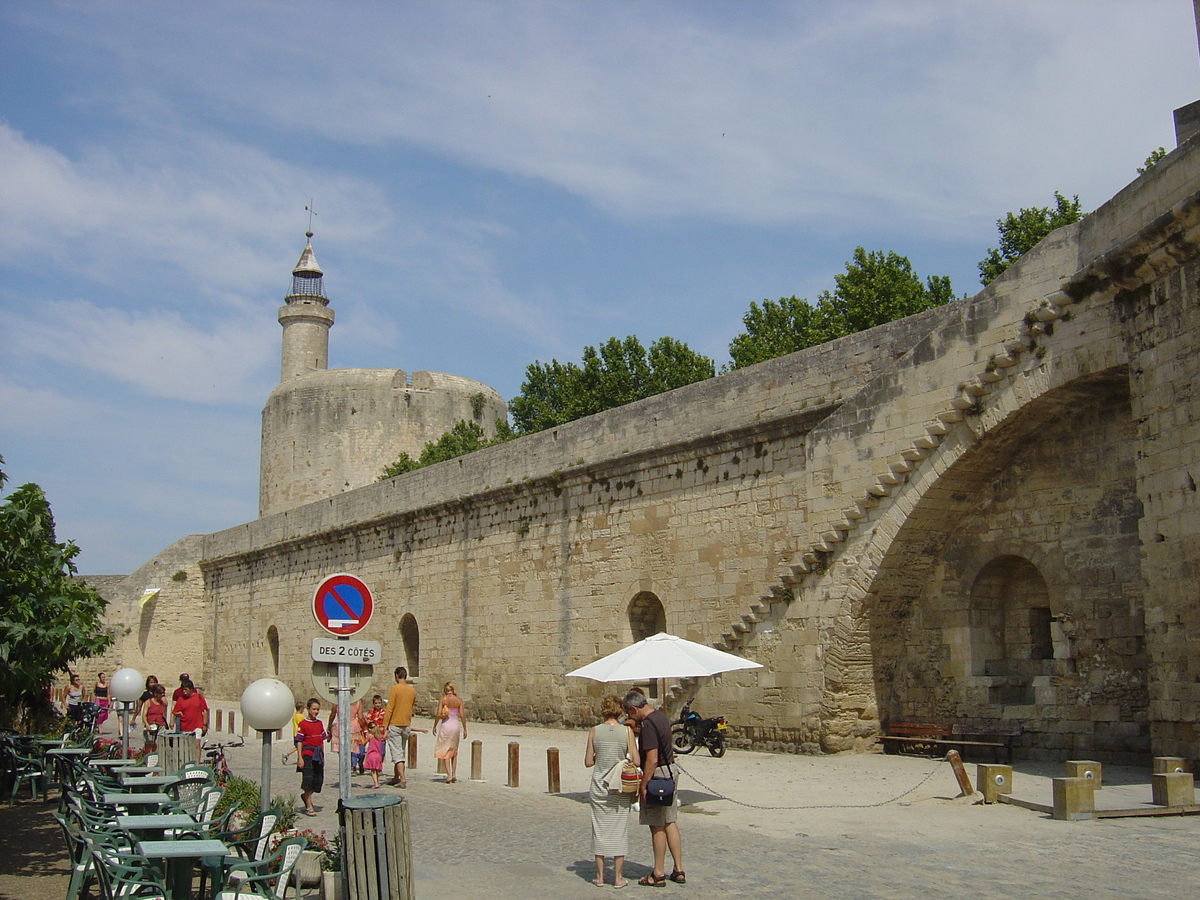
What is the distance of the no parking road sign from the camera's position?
6.68 meters

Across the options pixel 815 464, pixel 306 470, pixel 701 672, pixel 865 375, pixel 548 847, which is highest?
pixel 306 470

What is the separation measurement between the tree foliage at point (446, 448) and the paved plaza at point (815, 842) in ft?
77.6

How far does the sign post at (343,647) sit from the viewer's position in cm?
630

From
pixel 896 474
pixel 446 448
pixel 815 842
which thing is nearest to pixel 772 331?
pixel 446 448

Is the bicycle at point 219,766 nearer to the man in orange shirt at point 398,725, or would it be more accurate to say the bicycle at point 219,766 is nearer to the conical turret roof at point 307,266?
the man in orange shirt at point 398,725

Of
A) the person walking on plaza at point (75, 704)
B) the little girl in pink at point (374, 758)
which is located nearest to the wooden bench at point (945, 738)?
the little girl in pink at point (374, 758)

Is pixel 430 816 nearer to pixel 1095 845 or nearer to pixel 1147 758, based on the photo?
pixel 1095 845

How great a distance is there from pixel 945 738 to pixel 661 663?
Result: 13.1 feet

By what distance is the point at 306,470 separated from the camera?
3544cm


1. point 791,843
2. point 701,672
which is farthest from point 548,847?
point 701,672

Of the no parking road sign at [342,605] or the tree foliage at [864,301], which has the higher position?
the tree foliage at [864,301]

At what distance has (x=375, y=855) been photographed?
561 cm

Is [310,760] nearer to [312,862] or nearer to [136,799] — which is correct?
[136,799]

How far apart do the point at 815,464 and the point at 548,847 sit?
691cm
